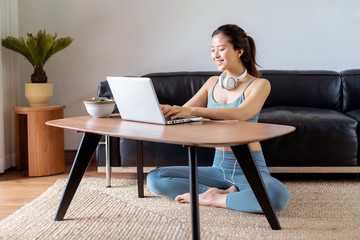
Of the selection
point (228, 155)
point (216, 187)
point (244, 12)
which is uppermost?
point (244, 12)

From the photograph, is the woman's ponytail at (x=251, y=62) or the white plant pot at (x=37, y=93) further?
the white plant pot at (x=37, y=93)

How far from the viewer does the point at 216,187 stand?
2.52m

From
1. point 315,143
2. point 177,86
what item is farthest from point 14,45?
point 315,143

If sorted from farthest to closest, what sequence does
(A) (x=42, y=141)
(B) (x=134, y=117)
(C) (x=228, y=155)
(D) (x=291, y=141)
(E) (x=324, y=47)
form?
(E) (x=324, y=47) → (A) (x=42, y=141) → (D) (x=291, y=141) → (C) (x=228, y=155) → (B) (x=134, y=117)

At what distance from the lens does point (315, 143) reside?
9.69 ft

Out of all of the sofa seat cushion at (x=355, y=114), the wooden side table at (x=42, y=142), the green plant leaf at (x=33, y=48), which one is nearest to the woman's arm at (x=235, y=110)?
the sofa seat cushion at (x=355, y=114)

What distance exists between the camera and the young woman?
2240 millimetres

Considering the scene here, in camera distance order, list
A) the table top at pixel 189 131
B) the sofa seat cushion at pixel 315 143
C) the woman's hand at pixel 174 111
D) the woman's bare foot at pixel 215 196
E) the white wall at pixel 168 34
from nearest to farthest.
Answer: the table top at pixel 189 131 → the woman's hand at pixel 174 111 → the woman's bare foot at pixel 215 196 → the sofa seat cushion at pixel 315 143 → the white wall at pixel 168 34

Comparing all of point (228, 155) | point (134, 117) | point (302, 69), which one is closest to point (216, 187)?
point (228, 155)

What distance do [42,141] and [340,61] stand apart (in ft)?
→ 7.64

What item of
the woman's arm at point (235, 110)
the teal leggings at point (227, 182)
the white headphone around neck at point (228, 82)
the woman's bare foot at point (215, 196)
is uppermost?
the white headphone around neck at point (228, 82)

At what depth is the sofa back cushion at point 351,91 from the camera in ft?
11.3

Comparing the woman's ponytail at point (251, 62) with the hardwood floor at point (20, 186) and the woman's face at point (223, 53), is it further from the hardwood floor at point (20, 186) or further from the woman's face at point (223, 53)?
the hardwood floor at point (20, 186)

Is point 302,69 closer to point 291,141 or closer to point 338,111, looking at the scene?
point 338,111
